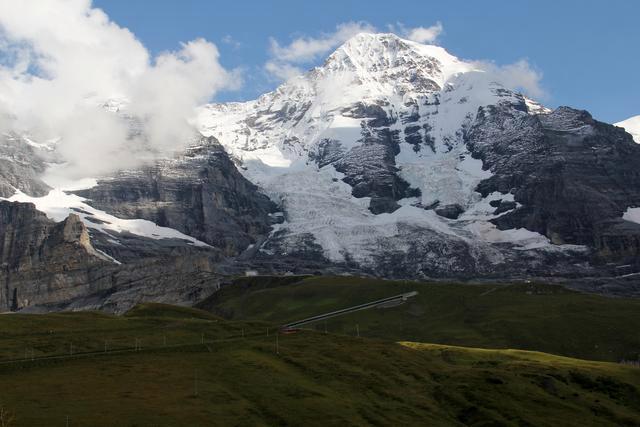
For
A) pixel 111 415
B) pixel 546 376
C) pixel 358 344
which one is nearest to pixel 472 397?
pixel 546 376

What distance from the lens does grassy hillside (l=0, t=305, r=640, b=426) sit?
13375 centimetres

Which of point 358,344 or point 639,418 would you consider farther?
point 358,344

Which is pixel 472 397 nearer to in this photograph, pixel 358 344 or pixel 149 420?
pixel 358 344

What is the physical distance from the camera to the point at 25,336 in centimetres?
19275

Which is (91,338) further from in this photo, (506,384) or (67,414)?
(506,384)

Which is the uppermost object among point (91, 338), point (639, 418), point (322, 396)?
point (91, 338)

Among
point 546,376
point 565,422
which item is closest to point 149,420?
point 565,422

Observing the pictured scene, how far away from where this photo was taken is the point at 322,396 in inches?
5861

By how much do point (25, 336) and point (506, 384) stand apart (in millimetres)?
102570

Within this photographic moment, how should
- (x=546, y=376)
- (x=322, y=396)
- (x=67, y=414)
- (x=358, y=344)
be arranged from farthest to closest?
(x=358, y=344) < (x=546, y=376) < (x=322, y=396) < (x=67, y=414)

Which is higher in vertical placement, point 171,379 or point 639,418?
point 171,379

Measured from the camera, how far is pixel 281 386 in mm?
152250

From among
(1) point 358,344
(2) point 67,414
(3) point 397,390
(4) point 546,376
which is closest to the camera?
(2) point 67,414

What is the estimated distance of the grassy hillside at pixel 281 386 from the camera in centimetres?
13375
